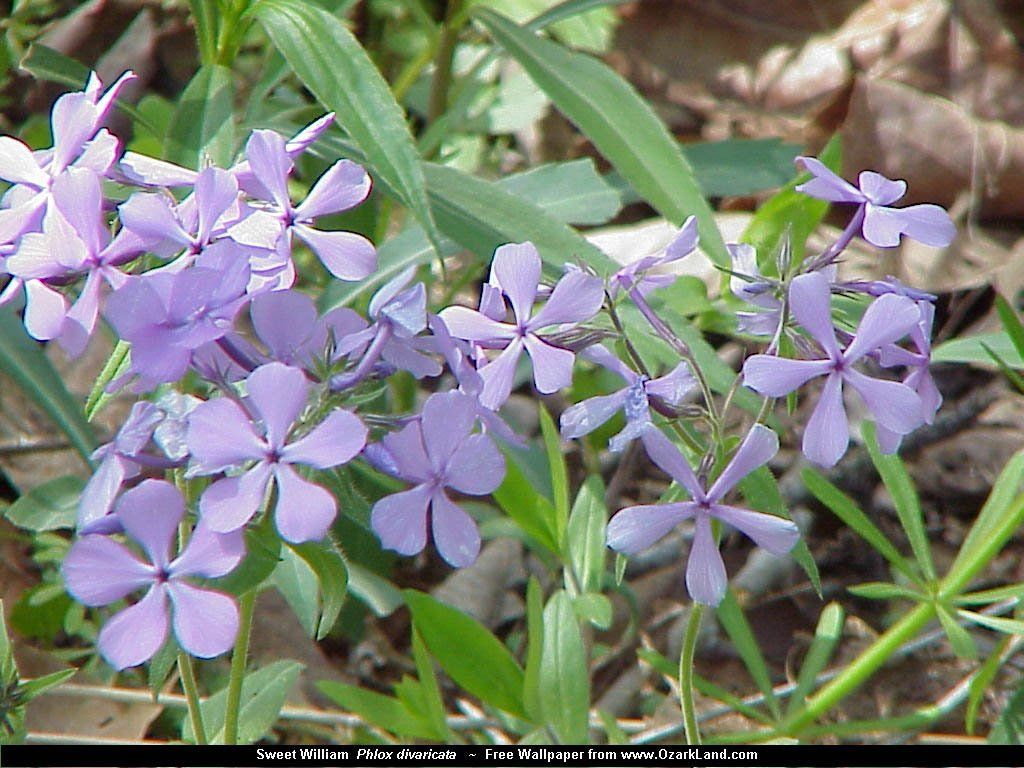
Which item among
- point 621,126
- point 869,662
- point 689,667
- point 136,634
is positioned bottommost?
point 869,662

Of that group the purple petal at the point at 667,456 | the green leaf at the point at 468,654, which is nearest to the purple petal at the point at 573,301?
the purple petal at the point at 667,456

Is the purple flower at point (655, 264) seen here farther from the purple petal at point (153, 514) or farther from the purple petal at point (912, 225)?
the purple petal at point (153, 514)

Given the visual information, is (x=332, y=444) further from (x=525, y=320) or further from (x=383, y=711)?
(x=383, y=711)

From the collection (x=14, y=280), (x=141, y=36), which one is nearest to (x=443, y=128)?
(x=14, y=280)

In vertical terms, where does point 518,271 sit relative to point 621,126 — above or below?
above

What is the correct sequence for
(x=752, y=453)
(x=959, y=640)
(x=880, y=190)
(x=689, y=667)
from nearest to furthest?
1. (x=752, y=453)
2. (x=880, y=190)
3. (x=689, y=667)
4. (x=959, y=640)

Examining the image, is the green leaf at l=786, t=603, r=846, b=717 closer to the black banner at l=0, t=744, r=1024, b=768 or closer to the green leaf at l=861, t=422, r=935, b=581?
the black banner at l=0, t=744, r=1024, b=768

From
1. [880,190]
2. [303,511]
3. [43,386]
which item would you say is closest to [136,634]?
[303,511]

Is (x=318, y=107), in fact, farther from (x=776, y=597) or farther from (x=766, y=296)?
(x=776, y=597)
